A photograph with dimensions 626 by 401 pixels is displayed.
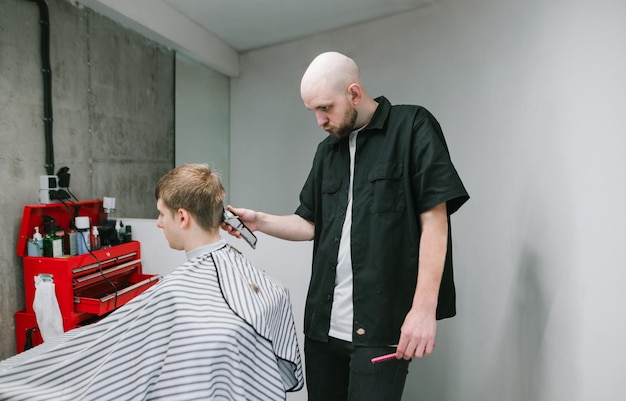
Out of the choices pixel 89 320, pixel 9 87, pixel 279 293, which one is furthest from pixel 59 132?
pixel 279 293

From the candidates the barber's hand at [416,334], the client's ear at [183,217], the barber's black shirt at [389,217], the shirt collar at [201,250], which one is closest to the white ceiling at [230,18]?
the client's ear at [183,217]

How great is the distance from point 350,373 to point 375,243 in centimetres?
42

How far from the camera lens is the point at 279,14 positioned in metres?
2.88

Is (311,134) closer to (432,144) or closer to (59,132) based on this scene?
(59,132)

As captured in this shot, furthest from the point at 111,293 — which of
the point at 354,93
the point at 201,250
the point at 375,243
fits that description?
the point at 354,93

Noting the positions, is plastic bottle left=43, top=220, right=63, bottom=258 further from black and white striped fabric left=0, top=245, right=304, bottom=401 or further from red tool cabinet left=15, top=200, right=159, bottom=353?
black and white striped fabric left=0, top=245, right=304, bottom=401

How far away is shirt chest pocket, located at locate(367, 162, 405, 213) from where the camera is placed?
48.7 inches

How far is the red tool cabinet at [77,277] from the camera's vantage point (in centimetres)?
185

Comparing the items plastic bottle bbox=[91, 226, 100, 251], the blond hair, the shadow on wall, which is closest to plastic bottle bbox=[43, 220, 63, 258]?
plastic bottle bbox=[91, 226, 100, 251]

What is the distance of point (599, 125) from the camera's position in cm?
109

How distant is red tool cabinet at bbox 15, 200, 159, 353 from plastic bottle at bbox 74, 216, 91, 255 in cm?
5

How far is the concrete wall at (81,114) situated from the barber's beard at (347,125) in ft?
5.46

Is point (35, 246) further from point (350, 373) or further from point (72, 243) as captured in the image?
point (350, 373)

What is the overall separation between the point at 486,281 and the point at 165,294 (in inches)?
59.4
